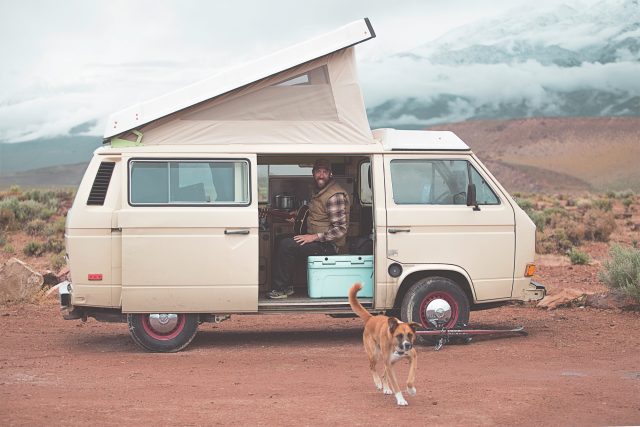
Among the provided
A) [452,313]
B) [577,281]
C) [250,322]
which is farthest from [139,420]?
→ [577,281]

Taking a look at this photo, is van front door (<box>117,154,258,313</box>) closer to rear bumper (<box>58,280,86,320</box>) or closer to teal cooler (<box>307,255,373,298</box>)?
rear bumper (<box>58,280,86,320</box>)

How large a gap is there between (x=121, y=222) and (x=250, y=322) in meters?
3.67

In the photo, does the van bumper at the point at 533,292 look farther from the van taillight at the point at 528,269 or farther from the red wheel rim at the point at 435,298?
the red wheel rim at the point at 435,298

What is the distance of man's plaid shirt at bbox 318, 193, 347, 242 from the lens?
1105cm

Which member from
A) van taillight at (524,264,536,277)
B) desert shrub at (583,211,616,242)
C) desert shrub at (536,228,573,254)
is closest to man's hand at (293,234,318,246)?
van taillight at (524,264,536,277)

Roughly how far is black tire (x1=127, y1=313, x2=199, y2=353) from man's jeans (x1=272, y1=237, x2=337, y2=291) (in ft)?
3.29

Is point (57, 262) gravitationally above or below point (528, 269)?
below

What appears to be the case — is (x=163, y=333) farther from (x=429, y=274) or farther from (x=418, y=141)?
(x=418, y=141)

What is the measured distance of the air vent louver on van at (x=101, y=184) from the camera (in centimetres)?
1050

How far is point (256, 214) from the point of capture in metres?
10.5

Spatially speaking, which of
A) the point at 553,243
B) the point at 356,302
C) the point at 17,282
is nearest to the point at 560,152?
the point at 553,243

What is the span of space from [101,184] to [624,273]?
280 inches

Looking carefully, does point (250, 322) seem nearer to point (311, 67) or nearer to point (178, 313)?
point (178, 313)

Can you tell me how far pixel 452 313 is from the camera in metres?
11.0
